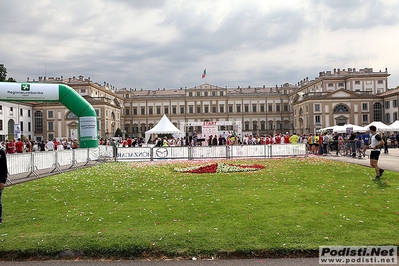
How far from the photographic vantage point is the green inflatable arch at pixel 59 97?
20.7m

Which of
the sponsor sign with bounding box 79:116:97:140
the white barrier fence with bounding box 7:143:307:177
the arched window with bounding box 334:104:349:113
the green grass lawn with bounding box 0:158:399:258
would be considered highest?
the arched window with bounding box 334:104:349:113

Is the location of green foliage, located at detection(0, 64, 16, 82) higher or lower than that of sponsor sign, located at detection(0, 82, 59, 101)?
higher

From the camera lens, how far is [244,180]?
1192 centimetres

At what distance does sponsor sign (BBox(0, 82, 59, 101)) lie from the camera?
20.6m

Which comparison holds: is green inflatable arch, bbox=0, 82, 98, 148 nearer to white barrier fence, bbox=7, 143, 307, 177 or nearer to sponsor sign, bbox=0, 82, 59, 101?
sponsor sign, bbox=0, 82, 59, 101

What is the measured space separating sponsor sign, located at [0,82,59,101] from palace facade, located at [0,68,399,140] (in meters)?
27.5

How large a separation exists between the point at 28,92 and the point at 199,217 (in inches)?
712

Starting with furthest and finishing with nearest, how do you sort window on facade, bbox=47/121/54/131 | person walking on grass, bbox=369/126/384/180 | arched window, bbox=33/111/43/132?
1. window on facade, bbox=47/121/54/131
2. arched window, bbox=33/111/43/132
3. person walking on grass, bbox=369/126/384/180

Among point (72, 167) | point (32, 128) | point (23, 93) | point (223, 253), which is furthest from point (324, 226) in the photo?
point (32, 128)

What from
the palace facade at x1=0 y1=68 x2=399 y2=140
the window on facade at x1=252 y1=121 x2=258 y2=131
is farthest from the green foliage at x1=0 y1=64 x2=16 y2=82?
the window on facade at x1=252 y1=121 x2=258 y2=131

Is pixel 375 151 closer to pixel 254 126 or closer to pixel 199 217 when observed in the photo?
pixel 199 217

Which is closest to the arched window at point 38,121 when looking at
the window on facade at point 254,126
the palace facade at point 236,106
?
the palace facade at point 236,106

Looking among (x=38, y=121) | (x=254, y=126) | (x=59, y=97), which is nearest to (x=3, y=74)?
(x=38, y=121)

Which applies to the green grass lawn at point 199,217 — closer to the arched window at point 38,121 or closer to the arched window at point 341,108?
the arched window at point 341,108
